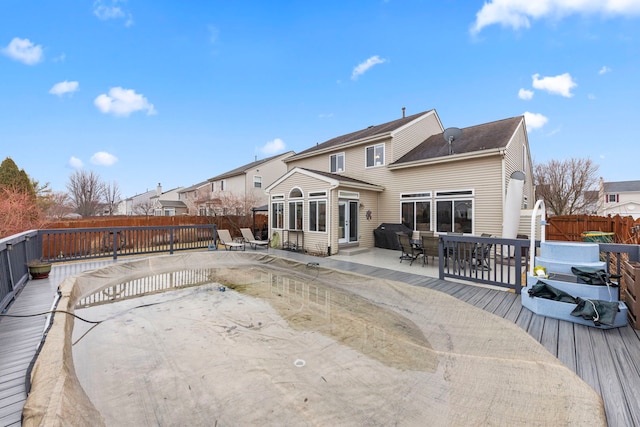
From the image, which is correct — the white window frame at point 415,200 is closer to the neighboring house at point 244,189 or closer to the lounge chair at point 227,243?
the lounge chair at point 227,243

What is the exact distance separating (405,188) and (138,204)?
40842 millimetres

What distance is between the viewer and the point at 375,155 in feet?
40.3

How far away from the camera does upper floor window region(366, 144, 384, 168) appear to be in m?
12.0

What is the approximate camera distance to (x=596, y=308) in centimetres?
336

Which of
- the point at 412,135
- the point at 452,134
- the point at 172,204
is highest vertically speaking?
the point at 412,135

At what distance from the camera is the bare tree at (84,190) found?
2241cm

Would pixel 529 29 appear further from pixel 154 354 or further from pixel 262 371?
pixel 154 354

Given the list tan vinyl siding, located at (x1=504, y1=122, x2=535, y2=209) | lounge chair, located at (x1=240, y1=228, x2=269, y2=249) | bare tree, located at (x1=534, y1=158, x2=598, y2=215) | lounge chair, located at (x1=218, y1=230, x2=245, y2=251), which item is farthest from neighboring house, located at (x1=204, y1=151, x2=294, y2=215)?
bare tree, located at (x1=534, y1=158, x2=598, y2=215)

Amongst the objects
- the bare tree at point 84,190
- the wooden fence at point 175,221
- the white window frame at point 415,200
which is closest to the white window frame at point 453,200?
the white window frame at point 415,200

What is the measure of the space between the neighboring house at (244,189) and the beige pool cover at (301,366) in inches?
573

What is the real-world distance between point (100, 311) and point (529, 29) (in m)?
17.2

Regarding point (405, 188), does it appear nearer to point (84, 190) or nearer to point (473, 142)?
point (473, 142)

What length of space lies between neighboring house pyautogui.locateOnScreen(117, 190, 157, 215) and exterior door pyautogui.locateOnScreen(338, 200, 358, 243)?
34418mm

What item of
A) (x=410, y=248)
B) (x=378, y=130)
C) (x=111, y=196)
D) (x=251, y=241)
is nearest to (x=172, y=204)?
(x=111, y=196)
